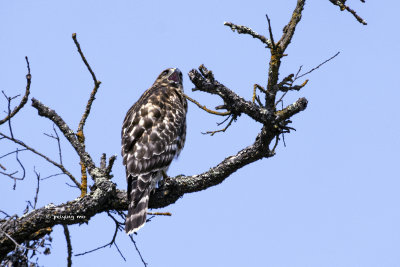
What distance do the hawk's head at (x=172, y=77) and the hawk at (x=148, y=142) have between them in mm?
701

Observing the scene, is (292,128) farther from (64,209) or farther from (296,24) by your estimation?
(64,209)

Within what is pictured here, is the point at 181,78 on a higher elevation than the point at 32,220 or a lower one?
higher

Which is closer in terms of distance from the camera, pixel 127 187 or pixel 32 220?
pixel 32 220

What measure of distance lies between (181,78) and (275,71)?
10.3ft

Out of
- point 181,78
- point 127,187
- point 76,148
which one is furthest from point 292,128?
point 181,78

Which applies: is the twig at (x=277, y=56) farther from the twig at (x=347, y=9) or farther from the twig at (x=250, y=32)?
the twig at (x=347, y=9)

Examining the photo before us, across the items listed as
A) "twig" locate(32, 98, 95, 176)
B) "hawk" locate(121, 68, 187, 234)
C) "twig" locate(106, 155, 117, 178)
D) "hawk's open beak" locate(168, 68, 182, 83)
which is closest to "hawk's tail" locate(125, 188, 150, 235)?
"hawk" locate(121, 68, 187, 234)

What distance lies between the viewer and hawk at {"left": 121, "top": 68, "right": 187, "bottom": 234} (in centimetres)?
474

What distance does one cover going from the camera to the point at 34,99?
4.89 metres

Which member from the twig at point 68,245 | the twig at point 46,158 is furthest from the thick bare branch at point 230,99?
the twig at point 68,245

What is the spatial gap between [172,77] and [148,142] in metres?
2.05

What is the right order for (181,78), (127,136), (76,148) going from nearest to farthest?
1. (76,148)
2. (127,136)
3. (181,78)

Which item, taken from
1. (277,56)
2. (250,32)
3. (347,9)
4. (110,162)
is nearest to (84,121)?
(110,162)

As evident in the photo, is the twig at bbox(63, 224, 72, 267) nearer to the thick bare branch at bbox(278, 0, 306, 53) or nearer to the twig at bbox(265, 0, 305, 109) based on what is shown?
the twig at bbox(265, 0, 305, 109)
